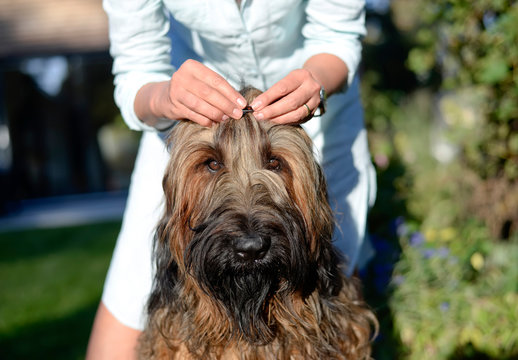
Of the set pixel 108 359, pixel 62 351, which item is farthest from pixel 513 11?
pixel 62 351

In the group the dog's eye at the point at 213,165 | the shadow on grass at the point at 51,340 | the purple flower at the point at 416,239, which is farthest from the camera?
the shadow on grass at the point at 51,340

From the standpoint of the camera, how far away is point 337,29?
247 cm

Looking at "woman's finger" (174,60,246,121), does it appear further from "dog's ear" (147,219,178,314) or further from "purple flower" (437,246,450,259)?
"purple flower" (437,246,450,259)

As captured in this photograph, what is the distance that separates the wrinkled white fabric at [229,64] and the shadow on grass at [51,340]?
7.74 ft

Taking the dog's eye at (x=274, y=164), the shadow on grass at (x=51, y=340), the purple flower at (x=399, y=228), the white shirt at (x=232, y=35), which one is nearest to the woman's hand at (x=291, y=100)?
the dog's eye at (x=274, y=164)

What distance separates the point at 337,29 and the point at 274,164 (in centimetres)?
80

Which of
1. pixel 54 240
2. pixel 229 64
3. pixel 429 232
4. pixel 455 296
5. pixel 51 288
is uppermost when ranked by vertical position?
A: pixel 229 64

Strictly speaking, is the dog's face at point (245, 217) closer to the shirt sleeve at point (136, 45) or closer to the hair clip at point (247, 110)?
the hair clip at point (247, 110)

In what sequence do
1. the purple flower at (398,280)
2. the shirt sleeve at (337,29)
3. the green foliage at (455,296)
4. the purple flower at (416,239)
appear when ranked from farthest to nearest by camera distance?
the purple flower at (416,239), the purple flower at (398,280), the green foliage at (455,296), the shirt sleeve at (337,29)

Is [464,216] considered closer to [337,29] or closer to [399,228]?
[399,228]

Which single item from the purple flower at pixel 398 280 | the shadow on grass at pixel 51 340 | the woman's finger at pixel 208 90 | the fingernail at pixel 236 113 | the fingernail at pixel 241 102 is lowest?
the shadow on grass at pixel 51 340

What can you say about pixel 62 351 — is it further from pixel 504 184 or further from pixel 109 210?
pixel 109 210

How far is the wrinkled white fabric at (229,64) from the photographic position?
→ 7.72 feet

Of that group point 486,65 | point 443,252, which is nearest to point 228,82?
point 443,252
